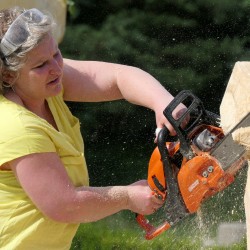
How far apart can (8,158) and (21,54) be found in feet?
1.31

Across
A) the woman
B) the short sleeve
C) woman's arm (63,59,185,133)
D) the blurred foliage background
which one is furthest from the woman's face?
the blurred foliage background

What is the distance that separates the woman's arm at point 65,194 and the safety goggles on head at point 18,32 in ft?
1.40

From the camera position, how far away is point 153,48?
777 cm

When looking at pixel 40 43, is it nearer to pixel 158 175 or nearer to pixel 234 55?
pixel 158 175

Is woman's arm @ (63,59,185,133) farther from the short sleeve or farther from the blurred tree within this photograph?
the blurred tree

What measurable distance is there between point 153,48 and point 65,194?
15.1 ft

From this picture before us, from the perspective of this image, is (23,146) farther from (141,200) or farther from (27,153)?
(141,200)

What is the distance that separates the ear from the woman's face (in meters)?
0.02

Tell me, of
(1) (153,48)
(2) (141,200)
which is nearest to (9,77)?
(2) (141,200)

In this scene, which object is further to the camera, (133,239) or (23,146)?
(133,239)

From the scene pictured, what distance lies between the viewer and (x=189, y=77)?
7.62 m

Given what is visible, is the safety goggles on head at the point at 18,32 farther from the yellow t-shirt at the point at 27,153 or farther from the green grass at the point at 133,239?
the green grass at the point at 133,239

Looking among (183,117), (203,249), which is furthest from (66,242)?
(203,249)

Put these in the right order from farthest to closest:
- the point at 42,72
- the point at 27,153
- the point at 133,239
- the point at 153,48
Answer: the point at 153,48 → the point at 133,239 → the point at 42,72 → the point at 27,153
